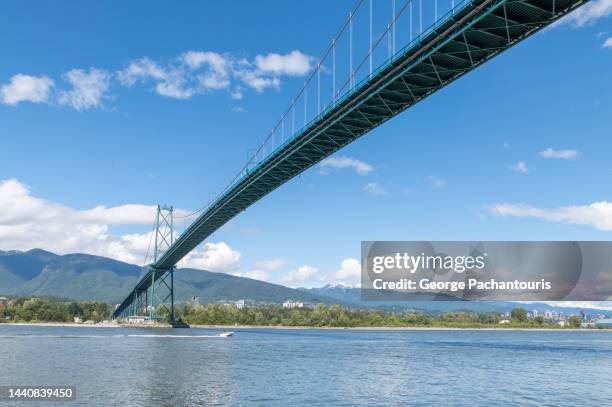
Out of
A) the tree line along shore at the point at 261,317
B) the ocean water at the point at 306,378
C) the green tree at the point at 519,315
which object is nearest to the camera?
the ocean water at the point at 306,378

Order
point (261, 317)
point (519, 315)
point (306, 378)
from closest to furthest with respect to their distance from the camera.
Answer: point (306, 378) → point (261, 317) → point (519, 315)

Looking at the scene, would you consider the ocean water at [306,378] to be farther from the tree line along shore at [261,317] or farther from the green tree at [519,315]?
the green tree at [519,315]

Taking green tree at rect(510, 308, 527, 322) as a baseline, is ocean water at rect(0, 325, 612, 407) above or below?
below

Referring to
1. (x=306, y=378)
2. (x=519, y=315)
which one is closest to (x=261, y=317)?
(x=519, y=315)

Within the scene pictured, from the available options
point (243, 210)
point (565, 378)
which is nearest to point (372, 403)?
point (565, 378)

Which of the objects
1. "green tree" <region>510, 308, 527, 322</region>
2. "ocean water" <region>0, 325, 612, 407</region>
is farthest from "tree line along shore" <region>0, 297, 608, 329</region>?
"ocean water" <region>0, 325, 612, 407</region>

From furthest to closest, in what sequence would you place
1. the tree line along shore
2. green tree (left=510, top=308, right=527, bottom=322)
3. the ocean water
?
1. green tree (left=510, top=308, right=527, bottom=322)
2. the tree line along shore
3. the ocean water

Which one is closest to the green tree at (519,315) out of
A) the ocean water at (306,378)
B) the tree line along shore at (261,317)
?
the tree line along shore at (261,317)

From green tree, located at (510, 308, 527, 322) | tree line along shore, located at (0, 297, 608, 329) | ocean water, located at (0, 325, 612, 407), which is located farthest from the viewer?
green tree, located at (510, 308, 527, 322)

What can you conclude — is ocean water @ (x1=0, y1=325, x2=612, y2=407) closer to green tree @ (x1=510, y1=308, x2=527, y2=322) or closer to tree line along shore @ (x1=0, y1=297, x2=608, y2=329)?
tree line along shore @ (x1=0, y1=297, x2=608, y2=329)

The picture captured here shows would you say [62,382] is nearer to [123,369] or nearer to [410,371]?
[123,369]

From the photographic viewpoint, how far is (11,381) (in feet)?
113

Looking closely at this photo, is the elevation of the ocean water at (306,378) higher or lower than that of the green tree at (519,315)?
lower

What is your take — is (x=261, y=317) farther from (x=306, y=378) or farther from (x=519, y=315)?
(x=306, y=378)
